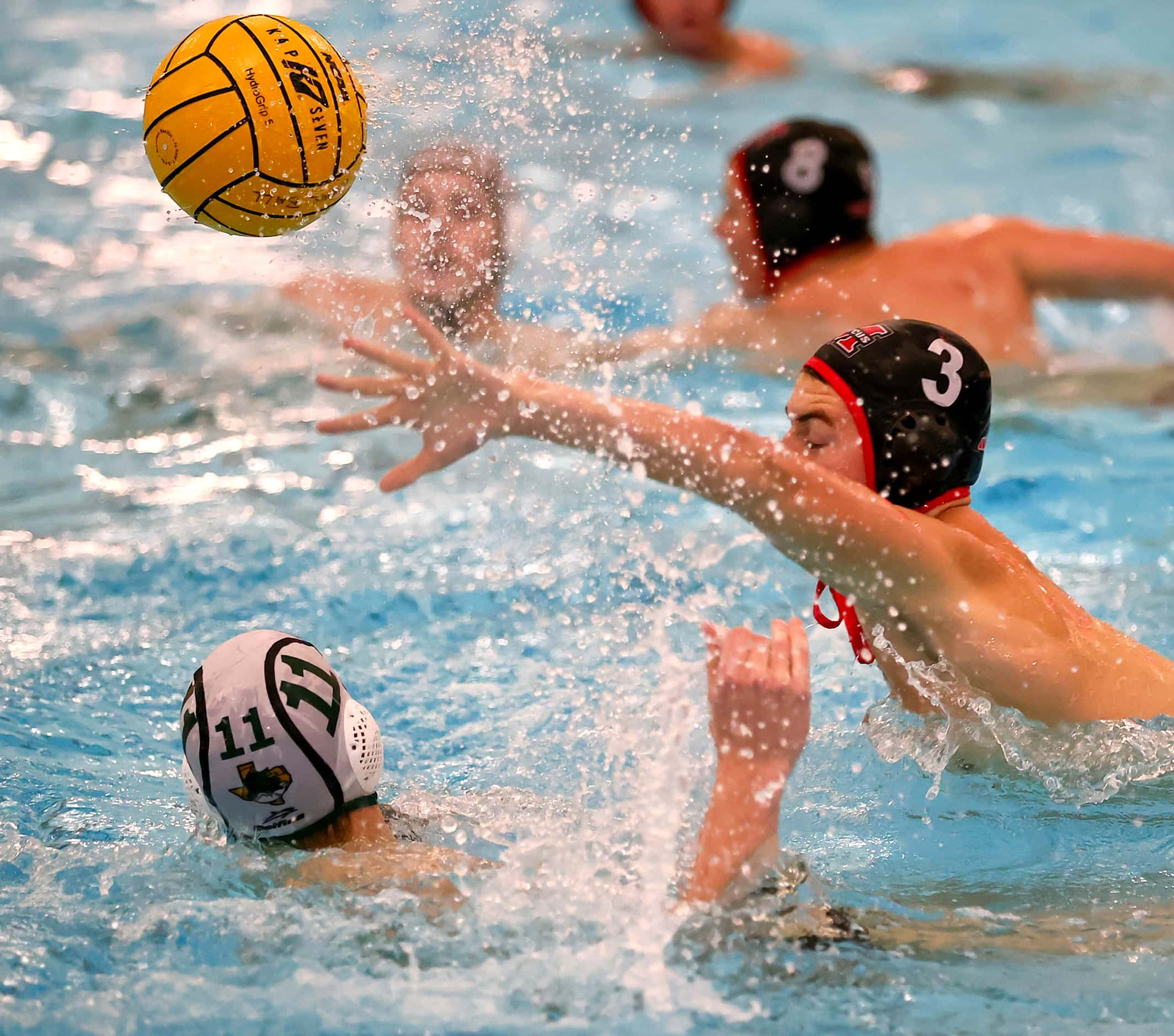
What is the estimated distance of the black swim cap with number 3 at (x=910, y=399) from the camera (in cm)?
279

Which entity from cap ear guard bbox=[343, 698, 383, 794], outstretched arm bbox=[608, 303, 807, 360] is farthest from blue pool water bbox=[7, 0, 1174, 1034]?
cap ear guard bbox=[343, 698, 383, 794]

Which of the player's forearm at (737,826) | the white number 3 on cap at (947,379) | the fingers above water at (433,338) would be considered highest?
the white number 3 on cap at (947,379)

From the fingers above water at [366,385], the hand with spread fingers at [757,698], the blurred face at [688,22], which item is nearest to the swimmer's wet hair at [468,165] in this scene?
the fingers above water at [366,385]

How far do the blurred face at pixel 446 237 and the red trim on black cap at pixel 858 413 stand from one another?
138 cm

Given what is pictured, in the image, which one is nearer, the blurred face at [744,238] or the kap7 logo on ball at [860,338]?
the kap7 logo on ball at [860,338]

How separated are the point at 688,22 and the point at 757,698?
7.43 m

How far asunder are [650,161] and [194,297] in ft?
11.4

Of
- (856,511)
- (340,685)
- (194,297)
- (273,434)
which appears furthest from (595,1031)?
(194,297)

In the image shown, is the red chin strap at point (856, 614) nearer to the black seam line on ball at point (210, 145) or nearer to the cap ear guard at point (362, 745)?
the cap ear guard at point (362, 745)

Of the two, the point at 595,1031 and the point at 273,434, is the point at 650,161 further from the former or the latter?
the point at 595,1031

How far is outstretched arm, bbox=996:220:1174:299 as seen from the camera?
5.23 m

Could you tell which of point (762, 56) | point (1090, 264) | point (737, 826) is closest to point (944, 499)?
point (737, 826)

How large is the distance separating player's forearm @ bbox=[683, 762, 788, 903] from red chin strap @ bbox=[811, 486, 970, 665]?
52 centimetres

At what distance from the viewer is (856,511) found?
8.52 feet
